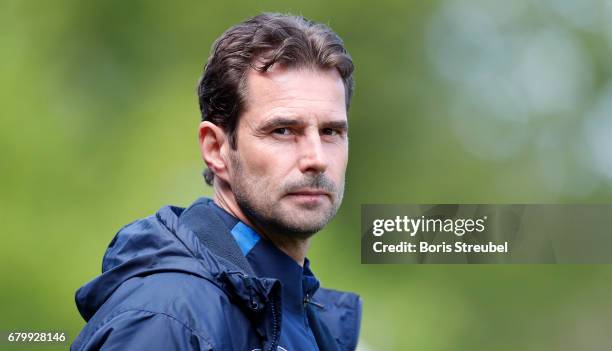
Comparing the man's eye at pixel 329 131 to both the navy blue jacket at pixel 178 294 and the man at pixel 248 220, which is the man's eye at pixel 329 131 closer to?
the man at pixel 248 220

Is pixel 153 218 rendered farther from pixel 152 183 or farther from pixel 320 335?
pixel 152 183

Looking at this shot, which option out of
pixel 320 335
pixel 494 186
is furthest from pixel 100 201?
pixel 320 335

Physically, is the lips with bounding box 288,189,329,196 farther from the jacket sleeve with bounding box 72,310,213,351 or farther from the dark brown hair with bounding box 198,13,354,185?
the jacket sleeve with bounding box 72,310,213,351

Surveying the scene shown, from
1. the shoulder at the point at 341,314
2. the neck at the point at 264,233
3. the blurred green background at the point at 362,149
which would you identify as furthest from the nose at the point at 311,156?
the blurred green background at the point at 362,149

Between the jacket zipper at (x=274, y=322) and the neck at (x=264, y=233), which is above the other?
the neck at (x=264, y=233)

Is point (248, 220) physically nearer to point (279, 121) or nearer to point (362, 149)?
point (279, 121)

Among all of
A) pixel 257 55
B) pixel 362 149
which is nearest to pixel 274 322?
pixel 257 55

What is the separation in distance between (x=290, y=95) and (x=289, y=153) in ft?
0.47

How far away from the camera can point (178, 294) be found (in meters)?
1.94

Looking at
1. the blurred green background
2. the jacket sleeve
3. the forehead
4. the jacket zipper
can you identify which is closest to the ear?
the forehead

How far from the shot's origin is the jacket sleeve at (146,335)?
72.7 inches

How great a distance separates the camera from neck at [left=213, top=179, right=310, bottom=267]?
2.34 m

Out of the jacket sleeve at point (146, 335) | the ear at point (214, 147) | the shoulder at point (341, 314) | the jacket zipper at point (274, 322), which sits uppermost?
the ear at point (214, 147)

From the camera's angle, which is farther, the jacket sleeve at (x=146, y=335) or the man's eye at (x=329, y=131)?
the man's eye at (x=329, y=131)
